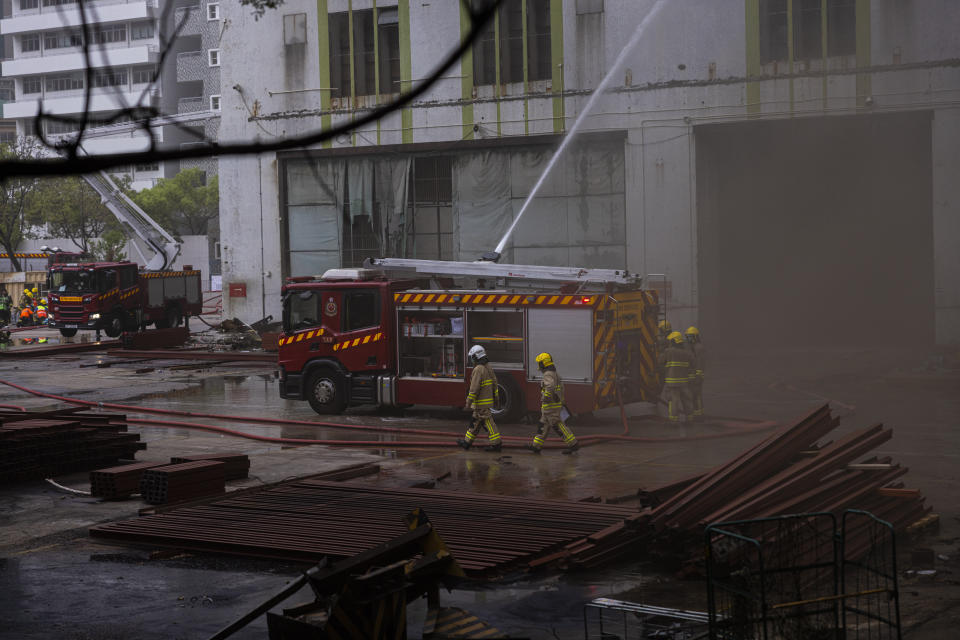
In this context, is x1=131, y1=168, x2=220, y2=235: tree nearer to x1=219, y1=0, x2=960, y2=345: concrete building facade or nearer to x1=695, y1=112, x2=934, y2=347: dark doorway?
x1=219, y1=0, x2=960, y2=345: concrete building facade

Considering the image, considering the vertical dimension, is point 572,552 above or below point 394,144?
below

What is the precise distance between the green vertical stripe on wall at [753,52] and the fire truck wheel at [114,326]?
22.6 m

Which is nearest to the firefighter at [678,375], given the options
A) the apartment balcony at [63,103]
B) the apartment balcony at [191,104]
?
the apartment balcony at [63,103]

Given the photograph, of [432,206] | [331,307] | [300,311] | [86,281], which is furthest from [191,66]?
[331,307]

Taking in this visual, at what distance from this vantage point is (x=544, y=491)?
40.7 feet

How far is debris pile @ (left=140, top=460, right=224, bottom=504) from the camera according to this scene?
12029mm

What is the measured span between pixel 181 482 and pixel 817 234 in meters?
26.4

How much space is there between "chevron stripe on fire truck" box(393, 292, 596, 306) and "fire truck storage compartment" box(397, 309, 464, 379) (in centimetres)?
20

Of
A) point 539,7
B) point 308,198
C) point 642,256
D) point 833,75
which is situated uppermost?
point 539,7

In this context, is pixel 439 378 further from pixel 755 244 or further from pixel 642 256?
pixel 755 244

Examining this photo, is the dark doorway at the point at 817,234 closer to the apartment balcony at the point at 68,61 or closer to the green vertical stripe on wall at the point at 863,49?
the green vertical stripe on wall at the point at 863,49

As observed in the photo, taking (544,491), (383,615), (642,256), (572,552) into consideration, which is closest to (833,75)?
(642,256)

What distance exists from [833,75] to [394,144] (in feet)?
40.1

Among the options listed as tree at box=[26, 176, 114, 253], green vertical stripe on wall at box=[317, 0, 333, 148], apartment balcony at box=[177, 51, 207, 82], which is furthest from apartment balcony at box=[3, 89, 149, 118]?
green vertical stripe on wall at box=[317, 0, 333, 148]
